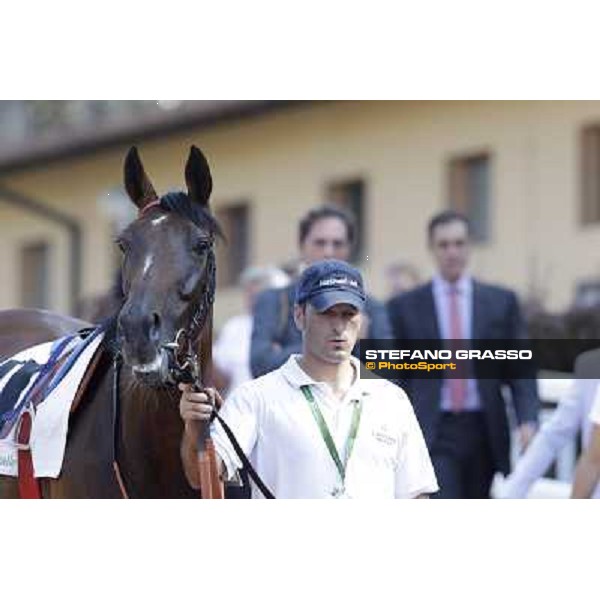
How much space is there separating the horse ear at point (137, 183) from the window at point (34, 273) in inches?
141

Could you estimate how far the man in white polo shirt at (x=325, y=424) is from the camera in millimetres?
5523

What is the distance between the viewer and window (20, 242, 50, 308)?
936 centimetres

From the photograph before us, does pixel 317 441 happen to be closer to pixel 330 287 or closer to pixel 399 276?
pixel 330 287

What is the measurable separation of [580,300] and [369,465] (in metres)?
4.14

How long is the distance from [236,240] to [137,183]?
5283 millimetres

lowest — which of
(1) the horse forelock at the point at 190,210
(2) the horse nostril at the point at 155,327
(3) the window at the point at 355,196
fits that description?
(2) the horse nostril at the point at 155,327

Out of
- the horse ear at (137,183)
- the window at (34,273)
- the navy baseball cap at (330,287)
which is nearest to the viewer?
the navy baseball cap at (330,287)

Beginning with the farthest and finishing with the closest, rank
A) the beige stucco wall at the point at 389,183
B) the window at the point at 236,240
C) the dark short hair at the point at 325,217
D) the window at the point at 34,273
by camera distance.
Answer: the window at the point at 236,240 → the window at the point at 34,273 → the beige stucco wall at the point at 389,183 → the dark short hair at the point at 325,217

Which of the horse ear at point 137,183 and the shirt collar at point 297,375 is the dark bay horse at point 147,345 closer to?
the horse ear at point 137,183

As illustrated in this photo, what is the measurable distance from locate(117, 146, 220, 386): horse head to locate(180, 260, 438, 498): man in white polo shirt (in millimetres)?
279

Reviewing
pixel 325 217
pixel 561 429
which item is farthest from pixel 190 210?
pixel 561 429

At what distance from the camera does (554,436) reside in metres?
7.14

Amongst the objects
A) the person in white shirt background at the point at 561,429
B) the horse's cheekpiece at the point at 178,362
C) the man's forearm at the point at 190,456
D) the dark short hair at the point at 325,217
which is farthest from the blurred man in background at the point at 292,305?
the person in white shirt background at the point at 561,429
